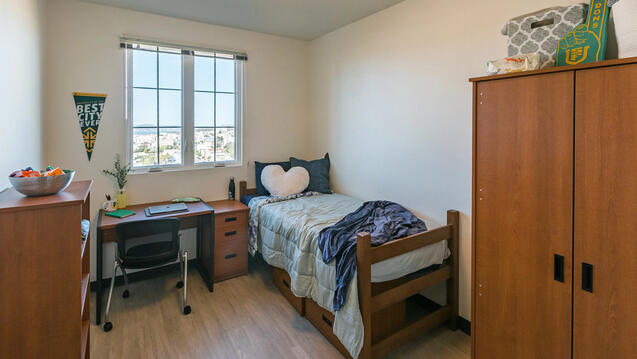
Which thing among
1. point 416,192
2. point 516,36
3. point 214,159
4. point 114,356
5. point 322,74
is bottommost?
point 114,356

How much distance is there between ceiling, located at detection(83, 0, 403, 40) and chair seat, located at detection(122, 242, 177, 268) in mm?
2103

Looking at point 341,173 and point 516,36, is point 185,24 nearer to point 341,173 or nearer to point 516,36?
point 341,173

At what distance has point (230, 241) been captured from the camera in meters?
3.18

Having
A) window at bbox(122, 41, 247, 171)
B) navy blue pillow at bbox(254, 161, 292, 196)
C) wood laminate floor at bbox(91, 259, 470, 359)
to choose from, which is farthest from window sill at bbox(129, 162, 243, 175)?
wood laminate floor at bbox(91, 259, 470, 359)

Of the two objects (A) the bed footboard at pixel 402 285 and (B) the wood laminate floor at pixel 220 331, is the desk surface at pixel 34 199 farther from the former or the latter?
(A) the bed footboard at pixel 402 285

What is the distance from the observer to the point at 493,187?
171 centimetres

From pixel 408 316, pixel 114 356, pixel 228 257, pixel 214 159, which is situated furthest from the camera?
pixel 214 159

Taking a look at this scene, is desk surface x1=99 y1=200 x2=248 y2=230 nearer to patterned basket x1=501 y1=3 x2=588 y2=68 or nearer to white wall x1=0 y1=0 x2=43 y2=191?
white wall x1=0 y1=0 x2=43 y2=191

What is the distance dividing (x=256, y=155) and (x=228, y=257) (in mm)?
1222

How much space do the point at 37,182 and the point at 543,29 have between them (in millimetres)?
2577

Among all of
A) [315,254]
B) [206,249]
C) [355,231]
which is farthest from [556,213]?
[206,249]

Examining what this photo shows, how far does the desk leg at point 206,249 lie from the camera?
3012 mm

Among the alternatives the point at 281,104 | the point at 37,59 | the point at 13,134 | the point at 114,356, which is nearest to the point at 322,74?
the point at 281,104

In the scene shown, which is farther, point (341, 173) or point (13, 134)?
point (341, 173)
